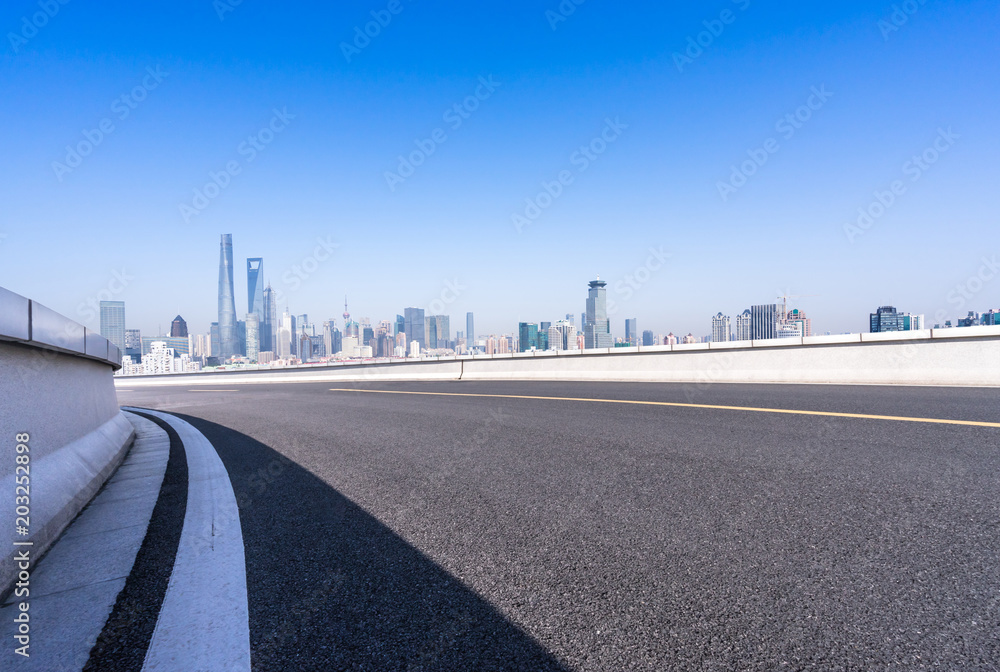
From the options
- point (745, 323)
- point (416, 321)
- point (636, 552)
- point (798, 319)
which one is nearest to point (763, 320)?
point (745, 323)

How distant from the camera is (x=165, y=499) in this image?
4219 millimetres

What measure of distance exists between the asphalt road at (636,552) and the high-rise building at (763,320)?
532ft

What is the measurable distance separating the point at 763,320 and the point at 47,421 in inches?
7010

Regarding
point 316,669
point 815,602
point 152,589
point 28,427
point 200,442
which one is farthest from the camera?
point 200,442

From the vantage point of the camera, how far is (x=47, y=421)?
3977mm

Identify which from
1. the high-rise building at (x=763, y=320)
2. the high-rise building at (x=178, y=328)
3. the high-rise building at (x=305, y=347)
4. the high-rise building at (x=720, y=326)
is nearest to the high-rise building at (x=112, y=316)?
the high-rise building at (x=305, y=347)

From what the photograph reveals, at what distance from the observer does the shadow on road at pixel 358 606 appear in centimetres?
192

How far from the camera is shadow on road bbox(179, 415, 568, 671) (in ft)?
6.30

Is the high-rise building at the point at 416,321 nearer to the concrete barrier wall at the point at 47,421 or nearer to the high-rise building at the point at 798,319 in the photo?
the high-rise building at the point at 798,319

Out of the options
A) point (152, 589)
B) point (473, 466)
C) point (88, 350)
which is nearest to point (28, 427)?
point (152, 589)

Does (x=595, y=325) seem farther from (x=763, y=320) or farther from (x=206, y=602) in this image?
(x=206, y=602)

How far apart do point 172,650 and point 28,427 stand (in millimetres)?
2538

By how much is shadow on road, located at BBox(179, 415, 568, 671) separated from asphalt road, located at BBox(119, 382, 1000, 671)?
0.01 metres

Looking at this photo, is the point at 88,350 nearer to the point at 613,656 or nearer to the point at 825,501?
the point at 613,656
